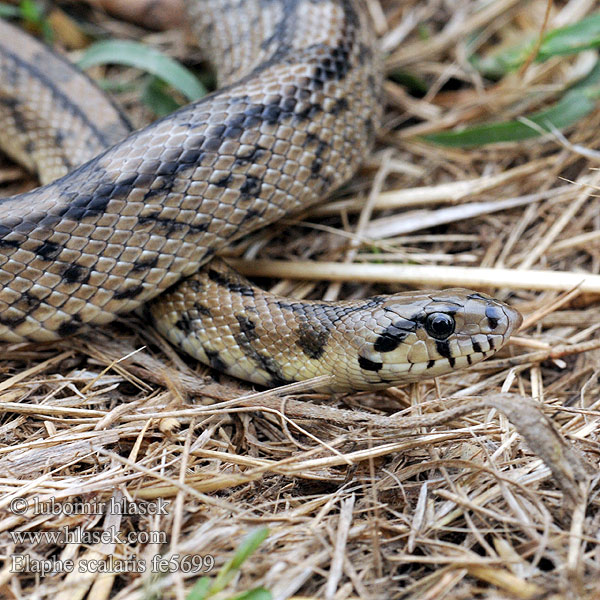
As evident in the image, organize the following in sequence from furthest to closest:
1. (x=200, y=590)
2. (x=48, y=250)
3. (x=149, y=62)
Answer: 1. (x=149, y=62)
2. (x=48, y=250)
3. (x=200, y=590)

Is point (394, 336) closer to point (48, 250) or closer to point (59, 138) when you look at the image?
point (48, 250)

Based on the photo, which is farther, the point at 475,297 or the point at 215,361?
the point at 215,361

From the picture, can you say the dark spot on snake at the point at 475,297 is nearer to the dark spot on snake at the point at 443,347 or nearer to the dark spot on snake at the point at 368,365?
the dark spot on snake at the point at 443,347

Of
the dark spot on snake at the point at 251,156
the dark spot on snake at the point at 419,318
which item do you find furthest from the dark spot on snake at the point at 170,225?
the dark spot on snake at the point at 419,318

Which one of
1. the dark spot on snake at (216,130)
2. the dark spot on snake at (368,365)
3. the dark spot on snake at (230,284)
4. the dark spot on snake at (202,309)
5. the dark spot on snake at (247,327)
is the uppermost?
the dark spot on snake at (216,130)

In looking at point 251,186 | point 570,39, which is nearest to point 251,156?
point 251,186

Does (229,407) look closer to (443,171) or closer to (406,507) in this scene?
(406,507)
